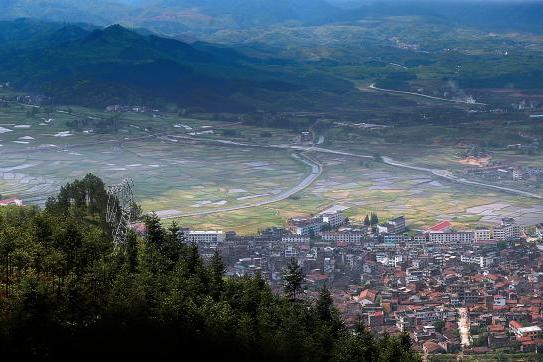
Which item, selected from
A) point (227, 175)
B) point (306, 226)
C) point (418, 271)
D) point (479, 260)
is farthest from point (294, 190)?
point (418, 271)

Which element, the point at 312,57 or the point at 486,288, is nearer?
the point at 486,288

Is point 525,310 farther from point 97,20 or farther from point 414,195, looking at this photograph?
point 97,20

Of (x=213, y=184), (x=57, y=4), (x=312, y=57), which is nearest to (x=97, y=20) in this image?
(x=57, y=4)

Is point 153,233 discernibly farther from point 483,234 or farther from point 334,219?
point 483,234

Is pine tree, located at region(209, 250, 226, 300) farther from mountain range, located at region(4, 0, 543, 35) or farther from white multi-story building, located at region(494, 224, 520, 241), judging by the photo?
mountain range, located at region(4, 0, 543, 35)

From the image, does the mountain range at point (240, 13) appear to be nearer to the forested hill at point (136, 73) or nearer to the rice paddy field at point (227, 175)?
the forested hill at point (136, 73)

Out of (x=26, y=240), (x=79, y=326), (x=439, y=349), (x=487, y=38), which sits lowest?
(x=439, y=349)
